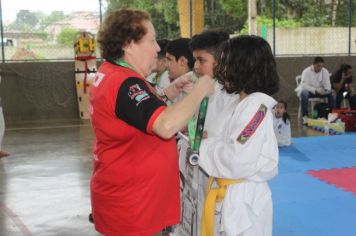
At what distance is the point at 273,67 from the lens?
2348 millimetres

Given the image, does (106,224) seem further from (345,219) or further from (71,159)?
(71,159)

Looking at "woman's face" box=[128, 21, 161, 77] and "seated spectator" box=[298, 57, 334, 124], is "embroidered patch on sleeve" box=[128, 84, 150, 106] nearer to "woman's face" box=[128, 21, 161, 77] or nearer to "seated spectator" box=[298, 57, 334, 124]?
"woman's face" box=[128, 21, 161, 77]

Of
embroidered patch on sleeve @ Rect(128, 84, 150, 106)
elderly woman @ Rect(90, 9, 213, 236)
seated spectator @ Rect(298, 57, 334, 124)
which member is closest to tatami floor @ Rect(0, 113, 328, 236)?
seated spectator @ Rect(298, 57, 334, 124)

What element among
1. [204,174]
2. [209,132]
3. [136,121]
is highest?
[136,121]

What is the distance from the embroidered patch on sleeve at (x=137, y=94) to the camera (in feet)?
6.40

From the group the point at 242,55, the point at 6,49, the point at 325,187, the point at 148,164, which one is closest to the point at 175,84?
the point at 242,55

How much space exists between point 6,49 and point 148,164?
11054 millimetres

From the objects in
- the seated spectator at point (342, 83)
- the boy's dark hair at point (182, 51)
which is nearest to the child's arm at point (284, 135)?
the seated spectator at point (342, 83)

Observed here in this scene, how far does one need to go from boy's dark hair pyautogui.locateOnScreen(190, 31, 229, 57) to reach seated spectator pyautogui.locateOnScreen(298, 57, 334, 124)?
26.4ft

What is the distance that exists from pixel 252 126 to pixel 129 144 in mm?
580

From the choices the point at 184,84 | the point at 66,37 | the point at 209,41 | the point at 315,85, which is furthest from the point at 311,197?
the point at 66,37

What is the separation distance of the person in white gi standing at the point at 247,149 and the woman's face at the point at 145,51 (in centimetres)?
38

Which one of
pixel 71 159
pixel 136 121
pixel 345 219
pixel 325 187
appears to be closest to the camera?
pixel 136 121

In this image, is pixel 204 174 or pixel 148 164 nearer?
pixel 148 164
